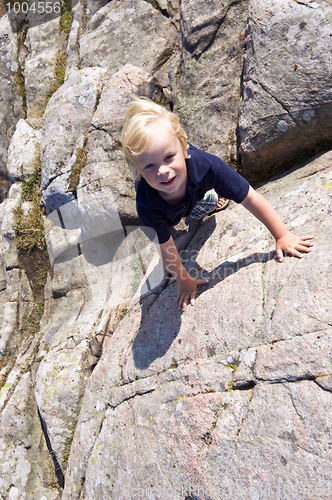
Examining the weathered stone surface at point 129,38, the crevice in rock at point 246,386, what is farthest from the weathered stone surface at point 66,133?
the crevice in rock at point 246,386

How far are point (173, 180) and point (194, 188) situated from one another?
45 cm

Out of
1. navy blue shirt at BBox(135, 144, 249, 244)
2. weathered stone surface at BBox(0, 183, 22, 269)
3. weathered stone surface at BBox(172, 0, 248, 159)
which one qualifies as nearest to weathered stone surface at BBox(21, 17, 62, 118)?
weathered stone surface at BBox(0, 183, 22, 269)

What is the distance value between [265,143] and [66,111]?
14.0ft

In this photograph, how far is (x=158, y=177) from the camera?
329 cm

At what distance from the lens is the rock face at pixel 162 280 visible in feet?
10.2

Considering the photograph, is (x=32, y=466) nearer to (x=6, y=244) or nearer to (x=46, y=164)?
(x=6, y=244)

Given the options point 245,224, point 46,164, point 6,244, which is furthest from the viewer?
point 6,244

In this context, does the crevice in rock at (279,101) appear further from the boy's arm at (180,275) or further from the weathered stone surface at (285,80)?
the boy's arm at (180,275)

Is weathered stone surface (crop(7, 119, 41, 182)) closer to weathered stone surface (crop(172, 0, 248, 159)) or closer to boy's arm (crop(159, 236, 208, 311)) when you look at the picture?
weathered stone surface (crop(172, 0, 248, 159))

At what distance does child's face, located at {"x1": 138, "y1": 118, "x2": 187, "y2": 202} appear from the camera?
3197mm

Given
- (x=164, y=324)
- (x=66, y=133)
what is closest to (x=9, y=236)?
(x=66, y=133)

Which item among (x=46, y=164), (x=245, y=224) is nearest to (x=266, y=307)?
(x=245, y=224)

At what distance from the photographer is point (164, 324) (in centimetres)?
430

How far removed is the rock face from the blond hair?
6.03 feet
